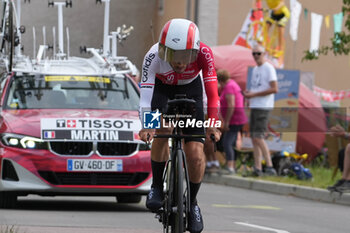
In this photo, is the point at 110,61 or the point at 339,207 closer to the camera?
the point at 110,61

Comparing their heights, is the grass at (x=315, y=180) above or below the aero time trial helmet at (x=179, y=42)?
below

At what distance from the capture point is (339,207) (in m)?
13.1

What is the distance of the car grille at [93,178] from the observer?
1049 cm

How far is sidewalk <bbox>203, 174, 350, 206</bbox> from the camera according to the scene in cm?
1380

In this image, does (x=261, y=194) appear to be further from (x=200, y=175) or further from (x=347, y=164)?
(x=200, y=175)

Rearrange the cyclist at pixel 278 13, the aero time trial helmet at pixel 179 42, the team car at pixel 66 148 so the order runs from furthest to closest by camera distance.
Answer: the cyclist at pixel 278 13 < the team car at pixel 66 148 < the aero time trial helmet at pixel 179 42

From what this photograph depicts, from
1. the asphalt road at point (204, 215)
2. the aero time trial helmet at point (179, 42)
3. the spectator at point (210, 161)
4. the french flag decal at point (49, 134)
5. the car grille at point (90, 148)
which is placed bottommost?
the spectator at point (210, 161)

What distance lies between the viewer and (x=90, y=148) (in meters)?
10.6

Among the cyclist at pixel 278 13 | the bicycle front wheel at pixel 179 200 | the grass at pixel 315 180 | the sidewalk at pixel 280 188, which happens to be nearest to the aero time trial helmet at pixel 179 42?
the bicycle front wheel at pixel 179 200

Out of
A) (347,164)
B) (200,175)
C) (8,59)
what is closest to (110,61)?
(8,59)

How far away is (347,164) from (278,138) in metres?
5.37

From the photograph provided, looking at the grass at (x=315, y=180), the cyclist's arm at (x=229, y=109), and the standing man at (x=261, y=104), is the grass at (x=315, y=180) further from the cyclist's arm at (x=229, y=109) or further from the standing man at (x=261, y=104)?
the cyclist's arm at (x=229, y=109)

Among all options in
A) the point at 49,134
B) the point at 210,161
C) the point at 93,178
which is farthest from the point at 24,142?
the point at 210,161

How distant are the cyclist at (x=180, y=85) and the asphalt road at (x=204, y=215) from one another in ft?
5.29
